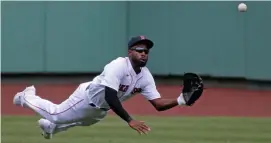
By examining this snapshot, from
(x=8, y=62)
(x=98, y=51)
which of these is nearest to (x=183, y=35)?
(x=98, y=51)

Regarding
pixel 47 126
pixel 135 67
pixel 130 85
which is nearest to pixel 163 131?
pixel 47 126

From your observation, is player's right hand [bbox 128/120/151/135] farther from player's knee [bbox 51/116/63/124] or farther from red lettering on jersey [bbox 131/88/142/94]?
player's knee [bbox 51/116/63/124]

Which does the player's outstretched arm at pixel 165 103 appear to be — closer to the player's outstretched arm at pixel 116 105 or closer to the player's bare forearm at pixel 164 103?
the player's bare forearm at pixel 164 103

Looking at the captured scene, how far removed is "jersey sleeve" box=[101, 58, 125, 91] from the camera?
643cm

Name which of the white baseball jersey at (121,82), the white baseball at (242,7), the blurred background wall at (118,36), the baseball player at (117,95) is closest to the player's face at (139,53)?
the baseball player at (117,95)

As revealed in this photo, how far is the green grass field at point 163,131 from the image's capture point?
8867mm

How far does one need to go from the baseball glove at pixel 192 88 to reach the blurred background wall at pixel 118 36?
1064 centimetres

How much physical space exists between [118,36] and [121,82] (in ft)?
38.1

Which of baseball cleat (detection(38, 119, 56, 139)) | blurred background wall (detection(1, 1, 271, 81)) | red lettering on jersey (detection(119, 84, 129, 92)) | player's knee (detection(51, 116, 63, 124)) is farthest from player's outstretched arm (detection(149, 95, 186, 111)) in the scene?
blurred background wall (detection(1, 1, 271, 81))

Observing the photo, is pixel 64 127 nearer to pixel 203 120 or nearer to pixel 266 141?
pixel 266 141

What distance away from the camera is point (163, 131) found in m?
9.95

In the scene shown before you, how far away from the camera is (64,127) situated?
24.6 ft

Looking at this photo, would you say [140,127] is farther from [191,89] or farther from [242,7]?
[242,7]

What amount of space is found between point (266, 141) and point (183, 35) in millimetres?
9040
